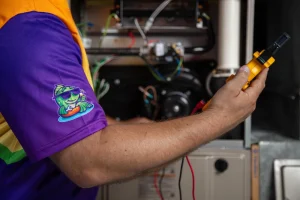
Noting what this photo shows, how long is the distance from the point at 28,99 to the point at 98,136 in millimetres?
139

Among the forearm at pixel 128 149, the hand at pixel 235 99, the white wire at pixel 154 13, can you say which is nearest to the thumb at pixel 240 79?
the hand at pixel 235 99

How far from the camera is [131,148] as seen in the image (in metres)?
0.61

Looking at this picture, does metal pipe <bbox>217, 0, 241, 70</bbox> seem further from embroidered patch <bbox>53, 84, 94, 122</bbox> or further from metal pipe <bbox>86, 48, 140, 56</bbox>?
embroidered patch <bbox>53, 84, 94, 122</bbox>

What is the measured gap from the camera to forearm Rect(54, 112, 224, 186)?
0.60m

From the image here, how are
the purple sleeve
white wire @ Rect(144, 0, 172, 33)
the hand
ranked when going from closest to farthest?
the purple sleeve
the hand
white wire @ Rect(144, 0, 172, 33)

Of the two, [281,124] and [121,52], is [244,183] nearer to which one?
[281,124]

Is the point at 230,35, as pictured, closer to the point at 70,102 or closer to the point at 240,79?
the point at 240,79

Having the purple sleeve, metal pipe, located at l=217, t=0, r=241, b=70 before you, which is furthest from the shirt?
metal pipe, located at l=217, t=0, r=241, b=70

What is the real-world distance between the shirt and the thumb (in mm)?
311

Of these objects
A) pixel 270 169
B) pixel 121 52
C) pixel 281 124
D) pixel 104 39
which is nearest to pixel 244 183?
pixel 270 169

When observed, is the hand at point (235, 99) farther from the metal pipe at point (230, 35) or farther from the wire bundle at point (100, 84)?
the wire bundle at point (100, 84)

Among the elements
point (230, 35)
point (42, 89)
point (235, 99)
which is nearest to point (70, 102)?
point (42, 89)

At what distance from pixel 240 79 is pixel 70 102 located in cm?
39

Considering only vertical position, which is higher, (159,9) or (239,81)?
(159,9)
